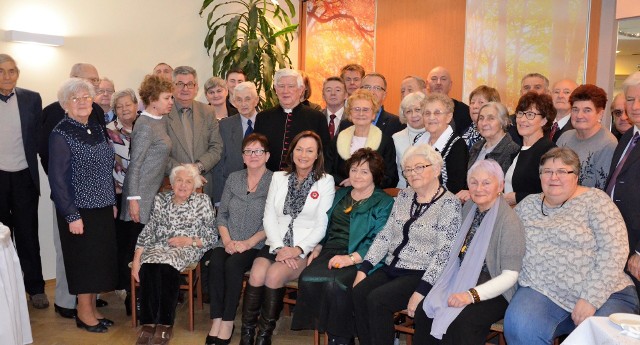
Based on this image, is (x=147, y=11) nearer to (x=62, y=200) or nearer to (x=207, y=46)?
(x=207, y=46)

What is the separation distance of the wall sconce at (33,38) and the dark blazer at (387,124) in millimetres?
2630

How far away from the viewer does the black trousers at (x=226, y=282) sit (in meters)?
3.99

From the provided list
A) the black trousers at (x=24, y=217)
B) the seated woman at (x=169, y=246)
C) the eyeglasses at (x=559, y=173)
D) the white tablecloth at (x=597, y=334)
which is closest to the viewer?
the white tablecloth at (x=597, y=334)

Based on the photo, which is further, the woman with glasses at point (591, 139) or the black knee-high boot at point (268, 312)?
the black knee-high boot at point (268, 312)

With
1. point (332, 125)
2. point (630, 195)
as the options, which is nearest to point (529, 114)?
point (630, 195)

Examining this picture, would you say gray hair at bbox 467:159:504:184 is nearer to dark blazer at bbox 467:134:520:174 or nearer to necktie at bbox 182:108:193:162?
dark blazer at bbox 467:134:520:174

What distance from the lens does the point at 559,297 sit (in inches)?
123

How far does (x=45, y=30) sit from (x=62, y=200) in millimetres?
2073

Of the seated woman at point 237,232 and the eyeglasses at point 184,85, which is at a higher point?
the eyeglasses at point 184,85

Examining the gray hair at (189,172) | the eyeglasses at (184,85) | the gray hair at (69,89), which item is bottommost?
the gray hair at (189,172)

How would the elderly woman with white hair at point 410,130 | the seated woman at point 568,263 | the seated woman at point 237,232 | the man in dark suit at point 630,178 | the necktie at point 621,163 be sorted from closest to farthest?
1. the seated woman at point 568,263
2. the man in dark suit at point 630,178
3. the necktie at point 621,163
4. the seated woman at point 237,232
5. the elderly woman with white hair at point 410,130

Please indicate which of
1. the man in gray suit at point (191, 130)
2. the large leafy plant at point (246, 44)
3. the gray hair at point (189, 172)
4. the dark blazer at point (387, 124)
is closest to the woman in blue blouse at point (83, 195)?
the gray hair at point (189, 172)

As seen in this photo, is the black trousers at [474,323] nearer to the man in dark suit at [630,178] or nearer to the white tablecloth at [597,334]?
the man in dark suit at [630,178]

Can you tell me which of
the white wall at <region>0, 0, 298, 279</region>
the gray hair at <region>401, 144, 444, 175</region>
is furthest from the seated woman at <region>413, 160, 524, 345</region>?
the white wall at <region>0, 0, 298, 279</region>
